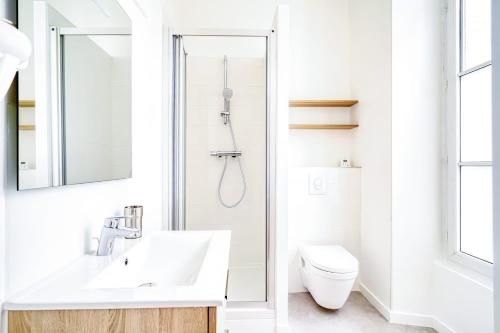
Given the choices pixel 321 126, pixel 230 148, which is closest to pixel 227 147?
pixel 230 148

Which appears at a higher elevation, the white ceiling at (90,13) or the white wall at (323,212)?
the white ceiling at (90,13)

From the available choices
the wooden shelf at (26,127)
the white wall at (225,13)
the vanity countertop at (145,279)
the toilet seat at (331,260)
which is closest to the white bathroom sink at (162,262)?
the vanity countertop at (145,279)

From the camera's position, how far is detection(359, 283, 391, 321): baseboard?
2.06 m

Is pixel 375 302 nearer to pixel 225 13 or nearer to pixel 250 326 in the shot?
pixel 250 326

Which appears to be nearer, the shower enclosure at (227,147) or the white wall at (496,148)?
the white wall at (496,148)

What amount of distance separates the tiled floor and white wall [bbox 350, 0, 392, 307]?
0.49ft

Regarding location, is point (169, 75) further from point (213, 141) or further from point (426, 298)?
point (426, 298)

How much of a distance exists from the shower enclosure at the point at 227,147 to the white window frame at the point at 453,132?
125 centimetres

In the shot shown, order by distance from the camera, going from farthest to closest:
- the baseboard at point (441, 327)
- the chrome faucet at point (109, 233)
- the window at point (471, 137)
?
the baseboard at point (441, 327), the window at point (471, 137), the chrome faucet at point (109, 233)

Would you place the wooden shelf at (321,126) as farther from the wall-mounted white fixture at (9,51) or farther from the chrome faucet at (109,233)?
the wall-mounted white fixture at (9,51)

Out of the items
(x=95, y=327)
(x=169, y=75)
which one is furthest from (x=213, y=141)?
(x=95, y=327)

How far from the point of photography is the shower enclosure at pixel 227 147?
1965 mm

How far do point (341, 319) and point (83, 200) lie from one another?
6.33 ft

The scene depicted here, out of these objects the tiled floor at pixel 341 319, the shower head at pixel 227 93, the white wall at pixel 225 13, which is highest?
the white wall at pixel 225 13
